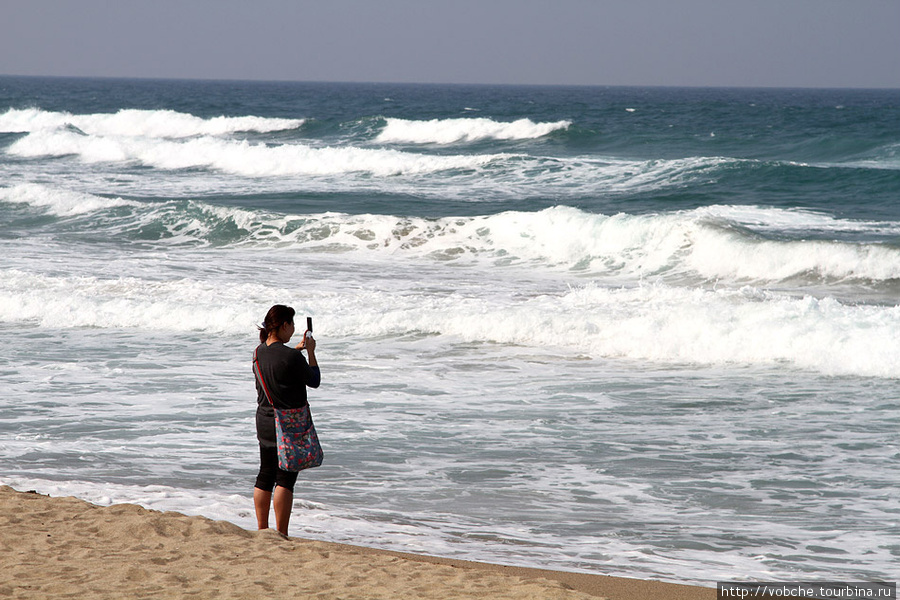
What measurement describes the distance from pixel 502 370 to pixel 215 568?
18.9ft

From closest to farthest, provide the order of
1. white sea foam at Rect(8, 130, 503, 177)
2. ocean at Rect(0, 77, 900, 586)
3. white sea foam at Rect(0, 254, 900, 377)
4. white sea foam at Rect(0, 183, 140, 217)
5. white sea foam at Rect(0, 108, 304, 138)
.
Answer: ocean at Rect(0, 77, 900, 586)
white sea foam at Rect(0, 254, 900, 377)
white sea foam at Rect(0, 183, 140, 217)
white sea foam at Rect(8, 130, 503, 177)
white sea foam at Rect(0, 108, 304, 138)

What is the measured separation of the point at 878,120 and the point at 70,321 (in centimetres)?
5663

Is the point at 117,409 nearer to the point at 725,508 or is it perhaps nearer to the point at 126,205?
the point at 725,508

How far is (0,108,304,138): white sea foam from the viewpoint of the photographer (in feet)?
200

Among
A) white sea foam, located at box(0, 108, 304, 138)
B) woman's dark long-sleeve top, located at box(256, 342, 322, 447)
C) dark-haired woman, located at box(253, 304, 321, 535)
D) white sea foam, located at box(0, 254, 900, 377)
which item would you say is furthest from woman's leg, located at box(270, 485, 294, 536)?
white sea foam, located at box(0, 108, 304, 138)

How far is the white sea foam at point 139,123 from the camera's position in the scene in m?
60.9

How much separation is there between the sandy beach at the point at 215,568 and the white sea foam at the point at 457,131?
45461 millimetres

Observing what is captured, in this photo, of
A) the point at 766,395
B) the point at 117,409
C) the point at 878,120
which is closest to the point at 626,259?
the point at 766,395

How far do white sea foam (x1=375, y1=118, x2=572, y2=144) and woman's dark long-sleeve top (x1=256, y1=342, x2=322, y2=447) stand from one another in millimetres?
45345

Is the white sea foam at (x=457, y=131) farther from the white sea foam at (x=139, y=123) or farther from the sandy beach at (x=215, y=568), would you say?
the sandy beach at (x=215, y=568)

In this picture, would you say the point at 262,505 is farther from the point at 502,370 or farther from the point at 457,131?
the point at 457,131

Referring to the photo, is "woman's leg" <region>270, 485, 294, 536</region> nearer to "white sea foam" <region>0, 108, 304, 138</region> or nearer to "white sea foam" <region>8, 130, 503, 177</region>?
"white sea foam" <region>8, 130, 503, 177</region>


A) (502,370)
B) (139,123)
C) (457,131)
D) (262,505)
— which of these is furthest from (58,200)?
(139,123)

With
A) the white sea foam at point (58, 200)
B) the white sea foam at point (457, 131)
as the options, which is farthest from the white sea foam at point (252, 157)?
the white sea foam at point (457, 131)
